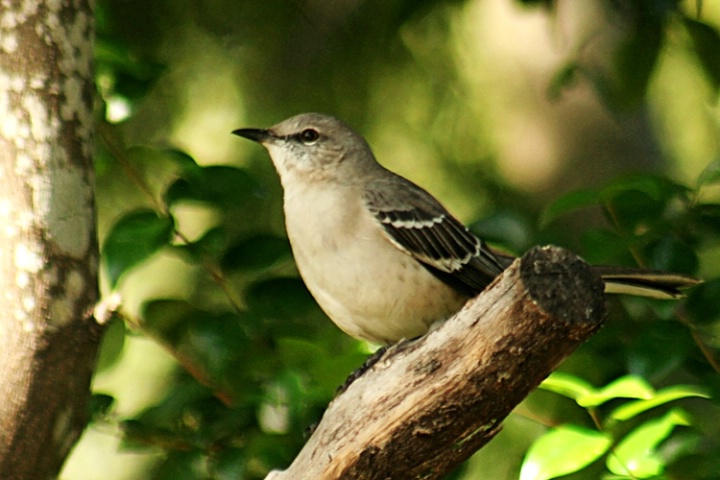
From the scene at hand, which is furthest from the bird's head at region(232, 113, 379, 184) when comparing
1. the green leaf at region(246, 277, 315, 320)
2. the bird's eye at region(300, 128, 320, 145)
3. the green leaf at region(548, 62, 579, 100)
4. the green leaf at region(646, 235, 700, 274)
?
the green leaf at region(646, 235, 700, 274)

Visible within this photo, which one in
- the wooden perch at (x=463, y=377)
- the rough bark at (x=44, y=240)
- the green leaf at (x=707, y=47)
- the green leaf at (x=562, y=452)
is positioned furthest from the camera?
the green leaf at (x=707, y=47)

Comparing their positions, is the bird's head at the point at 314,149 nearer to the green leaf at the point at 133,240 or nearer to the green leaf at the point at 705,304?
the green leaf at the point at 133,240

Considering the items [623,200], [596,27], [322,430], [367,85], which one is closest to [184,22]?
[367,85]

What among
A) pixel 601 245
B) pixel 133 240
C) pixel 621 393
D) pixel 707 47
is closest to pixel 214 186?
pixel 133 240

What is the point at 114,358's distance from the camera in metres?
3.79

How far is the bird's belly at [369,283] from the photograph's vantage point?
3.62 meters

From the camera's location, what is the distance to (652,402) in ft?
9.70

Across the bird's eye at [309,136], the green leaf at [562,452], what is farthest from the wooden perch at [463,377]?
the bird's eye at [309,136]

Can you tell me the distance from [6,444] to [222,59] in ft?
8.27

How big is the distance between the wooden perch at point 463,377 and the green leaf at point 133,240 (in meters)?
1.04

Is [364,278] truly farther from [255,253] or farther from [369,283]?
[255,253]

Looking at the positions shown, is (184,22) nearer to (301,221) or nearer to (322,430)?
(301,221)

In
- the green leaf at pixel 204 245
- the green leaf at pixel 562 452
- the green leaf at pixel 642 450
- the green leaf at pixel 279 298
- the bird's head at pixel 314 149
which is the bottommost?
the green leaf at pixel 642 450

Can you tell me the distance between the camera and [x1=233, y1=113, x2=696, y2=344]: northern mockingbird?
3.62 metres
